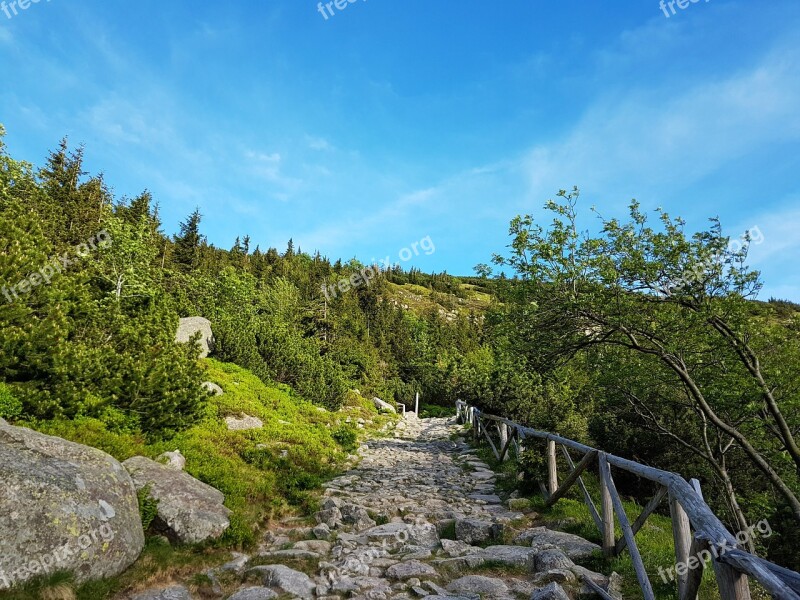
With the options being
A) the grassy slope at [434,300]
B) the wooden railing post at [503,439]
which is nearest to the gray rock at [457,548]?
the wooden railing post at [503,439]


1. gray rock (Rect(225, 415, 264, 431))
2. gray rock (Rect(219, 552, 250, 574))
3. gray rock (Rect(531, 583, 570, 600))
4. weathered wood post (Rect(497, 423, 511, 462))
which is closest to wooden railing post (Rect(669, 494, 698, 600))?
gray rock (Rect(531, 583, 570, 600))

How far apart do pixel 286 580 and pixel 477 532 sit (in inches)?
141

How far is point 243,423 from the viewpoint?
15797mm

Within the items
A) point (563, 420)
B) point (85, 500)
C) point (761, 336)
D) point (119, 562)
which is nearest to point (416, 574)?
point (119, 562)

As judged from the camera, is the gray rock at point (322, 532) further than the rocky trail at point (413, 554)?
Yes

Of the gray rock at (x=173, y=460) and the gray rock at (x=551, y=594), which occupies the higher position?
the gray rock at (x=173, y=460)

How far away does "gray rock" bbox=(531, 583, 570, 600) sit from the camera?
479 centimetres

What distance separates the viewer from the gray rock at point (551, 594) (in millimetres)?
4789

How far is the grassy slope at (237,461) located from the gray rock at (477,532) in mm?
3727

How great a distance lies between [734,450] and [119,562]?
21357mm

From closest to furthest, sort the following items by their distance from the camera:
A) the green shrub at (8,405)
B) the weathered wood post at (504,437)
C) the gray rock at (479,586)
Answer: the gray rock at (479,586) → the green shrub at (8,405) → the weathered wood post at (504,437)

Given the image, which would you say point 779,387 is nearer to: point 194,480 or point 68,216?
point 194,480

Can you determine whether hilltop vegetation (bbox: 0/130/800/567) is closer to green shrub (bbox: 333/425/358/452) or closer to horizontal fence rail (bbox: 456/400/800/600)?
green shrub (bbox: 333/425/358/452)

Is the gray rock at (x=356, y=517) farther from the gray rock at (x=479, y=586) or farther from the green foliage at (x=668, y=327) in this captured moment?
the green foliage at (x=668, y=327)
